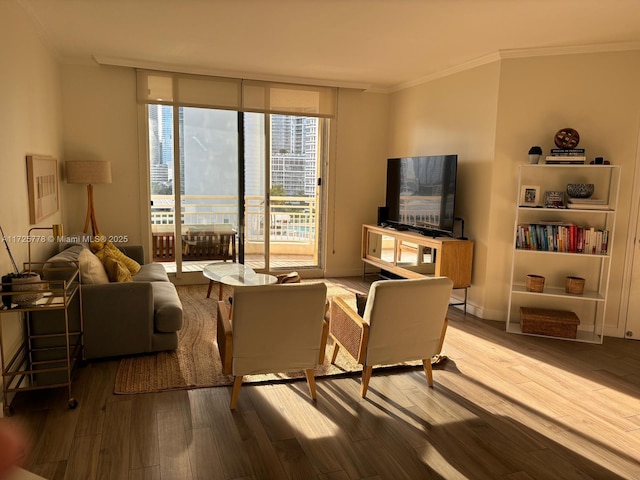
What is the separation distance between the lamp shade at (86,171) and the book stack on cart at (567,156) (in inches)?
182

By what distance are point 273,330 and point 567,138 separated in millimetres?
3348

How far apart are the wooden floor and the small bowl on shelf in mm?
1627

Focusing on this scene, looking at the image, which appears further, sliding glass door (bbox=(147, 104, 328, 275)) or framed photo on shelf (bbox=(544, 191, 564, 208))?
sliding glass door (bbox=(147, 104, 328, 275))

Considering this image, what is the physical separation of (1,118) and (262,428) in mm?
2548

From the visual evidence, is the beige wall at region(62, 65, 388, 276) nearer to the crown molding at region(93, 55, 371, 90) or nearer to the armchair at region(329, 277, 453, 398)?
the crown molding at region(93, 55, 371, 90)

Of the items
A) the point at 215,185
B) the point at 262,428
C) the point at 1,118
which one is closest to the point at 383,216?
the point at 215,185

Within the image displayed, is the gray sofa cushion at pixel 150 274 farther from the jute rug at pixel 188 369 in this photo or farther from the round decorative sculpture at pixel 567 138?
the round decorative sculpture at pixel 567 138

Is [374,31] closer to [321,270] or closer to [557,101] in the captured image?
[557,101]

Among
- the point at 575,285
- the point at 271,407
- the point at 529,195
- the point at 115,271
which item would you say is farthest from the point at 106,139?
the point at 575,285

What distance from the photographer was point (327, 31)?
4.02 m

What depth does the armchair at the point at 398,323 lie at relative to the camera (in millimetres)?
2895

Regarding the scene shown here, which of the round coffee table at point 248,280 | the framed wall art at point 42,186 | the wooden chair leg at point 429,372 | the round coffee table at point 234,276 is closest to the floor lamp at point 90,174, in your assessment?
the framed wall art at point 42,186

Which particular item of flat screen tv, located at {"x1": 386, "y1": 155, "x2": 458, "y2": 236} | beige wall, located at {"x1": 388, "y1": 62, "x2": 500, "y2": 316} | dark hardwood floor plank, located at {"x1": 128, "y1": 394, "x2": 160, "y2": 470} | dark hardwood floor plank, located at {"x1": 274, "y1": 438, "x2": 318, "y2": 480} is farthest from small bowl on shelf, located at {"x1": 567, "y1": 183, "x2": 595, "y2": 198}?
dark hardwood floor plank, located at {"x1": 128, "y1": 394, "x2": 160, "y2": 470}

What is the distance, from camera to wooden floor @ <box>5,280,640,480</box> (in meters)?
2.33
